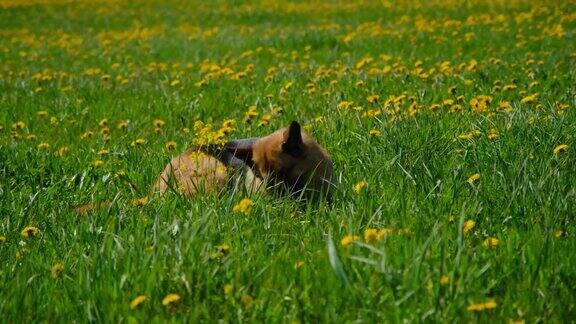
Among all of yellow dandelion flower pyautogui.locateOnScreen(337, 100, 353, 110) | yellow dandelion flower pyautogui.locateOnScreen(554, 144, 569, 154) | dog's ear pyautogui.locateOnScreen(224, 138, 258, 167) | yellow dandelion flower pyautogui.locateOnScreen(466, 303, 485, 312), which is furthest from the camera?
yellow dandelion flower pyautogui.locateOnScreen(337, 100, 353, 110)

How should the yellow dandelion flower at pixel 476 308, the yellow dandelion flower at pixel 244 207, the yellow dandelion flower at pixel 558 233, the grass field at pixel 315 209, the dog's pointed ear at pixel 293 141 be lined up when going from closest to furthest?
1. the yellow dandelion flower at pixel 476 308
2. the grass field at pixel 315 209
3. the yellow dandelion flower at pixel 558 233
4. the yellow dandelion flower at pixel 244 207
5. the dog's pointed ear at pixel 293 141

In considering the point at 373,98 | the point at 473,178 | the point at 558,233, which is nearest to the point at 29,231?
the point at 473,178

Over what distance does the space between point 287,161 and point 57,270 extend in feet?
5.07

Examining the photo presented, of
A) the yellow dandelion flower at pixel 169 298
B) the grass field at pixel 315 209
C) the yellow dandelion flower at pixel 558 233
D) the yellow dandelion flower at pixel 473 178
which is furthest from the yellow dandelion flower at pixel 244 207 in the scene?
the yellow dandelion flower at pixel 558 233

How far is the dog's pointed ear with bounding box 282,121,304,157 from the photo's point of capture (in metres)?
3.70

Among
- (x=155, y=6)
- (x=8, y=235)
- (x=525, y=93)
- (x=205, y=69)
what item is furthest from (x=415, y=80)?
(x=155, y=6)

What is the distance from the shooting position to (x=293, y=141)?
3.80 meters

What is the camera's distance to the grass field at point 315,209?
222cm

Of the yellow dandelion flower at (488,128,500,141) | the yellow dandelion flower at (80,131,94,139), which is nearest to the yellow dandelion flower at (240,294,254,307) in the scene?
the yellow dandelion flower at (488,128,500,141)

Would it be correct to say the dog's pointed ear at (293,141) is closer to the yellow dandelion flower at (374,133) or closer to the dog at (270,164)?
the dog at (270,164)

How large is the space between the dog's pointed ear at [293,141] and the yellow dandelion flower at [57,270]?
4.81 feet

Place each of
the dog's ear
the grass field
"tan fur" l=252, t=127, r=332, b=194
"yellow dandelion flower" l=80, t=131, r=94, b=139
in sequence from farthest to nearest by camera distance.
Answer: "yellow dandelion flower" l=80, t=131, r=94, b=139, the dog's ear, "tan fur" l=252, t=127, r=332, b=194, the grass field

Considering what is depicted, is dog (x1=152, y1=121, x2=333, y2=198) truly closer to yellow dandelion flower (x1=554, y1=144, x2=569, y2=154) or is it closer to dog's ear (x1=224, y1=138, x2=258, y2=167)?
dog's ear (x1=224, y1=138, x2=258, y2=167)

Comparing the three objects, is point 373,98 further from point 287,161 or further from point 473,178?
point 473,178
